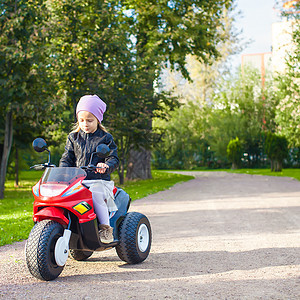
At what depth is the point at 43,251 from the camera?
4.50 meters

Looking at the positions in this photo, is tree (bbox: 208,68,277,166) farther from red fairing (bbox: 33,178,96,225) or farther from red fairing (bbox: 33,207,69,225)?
red fairing (bbox: 33,207,69,225)

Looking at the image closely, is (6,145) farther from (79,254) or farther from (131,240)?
(131,240)

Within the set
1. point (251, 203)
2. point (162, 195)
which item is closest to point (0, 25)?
point (162, 195)

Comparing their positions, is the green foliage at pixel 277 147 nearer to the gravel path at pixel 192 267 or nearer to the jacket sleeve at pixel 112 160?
the gravel path at pixel 192 267

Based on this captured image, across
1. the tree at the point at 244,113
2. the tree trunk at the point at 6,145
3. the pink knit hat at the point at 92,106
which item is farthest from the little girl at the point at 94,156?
the tree at the point at 244,113

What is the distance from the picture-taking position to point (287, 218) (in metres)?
9.58

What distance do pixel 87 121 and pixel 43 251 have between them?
1526 millimetres

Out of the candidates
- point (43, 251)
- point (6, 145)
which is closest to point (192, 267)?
point (43, 251)

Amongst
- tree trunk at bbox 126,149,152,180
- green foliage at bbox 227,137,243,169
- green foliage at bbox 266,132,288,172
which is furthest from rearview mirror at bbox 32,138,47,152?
green foliage at bbox 227,137,243,169

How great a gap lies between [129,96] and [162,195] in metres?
4.53

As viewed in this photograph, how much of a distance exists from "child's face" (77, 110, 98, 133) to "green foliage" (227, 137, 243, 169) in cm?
3131

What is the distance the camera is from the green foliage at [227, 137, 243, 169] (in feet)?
118

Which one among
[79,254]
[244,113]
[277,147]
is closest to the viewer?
[79,254]

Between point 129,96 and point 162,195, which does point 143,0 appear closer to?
point 129,96
